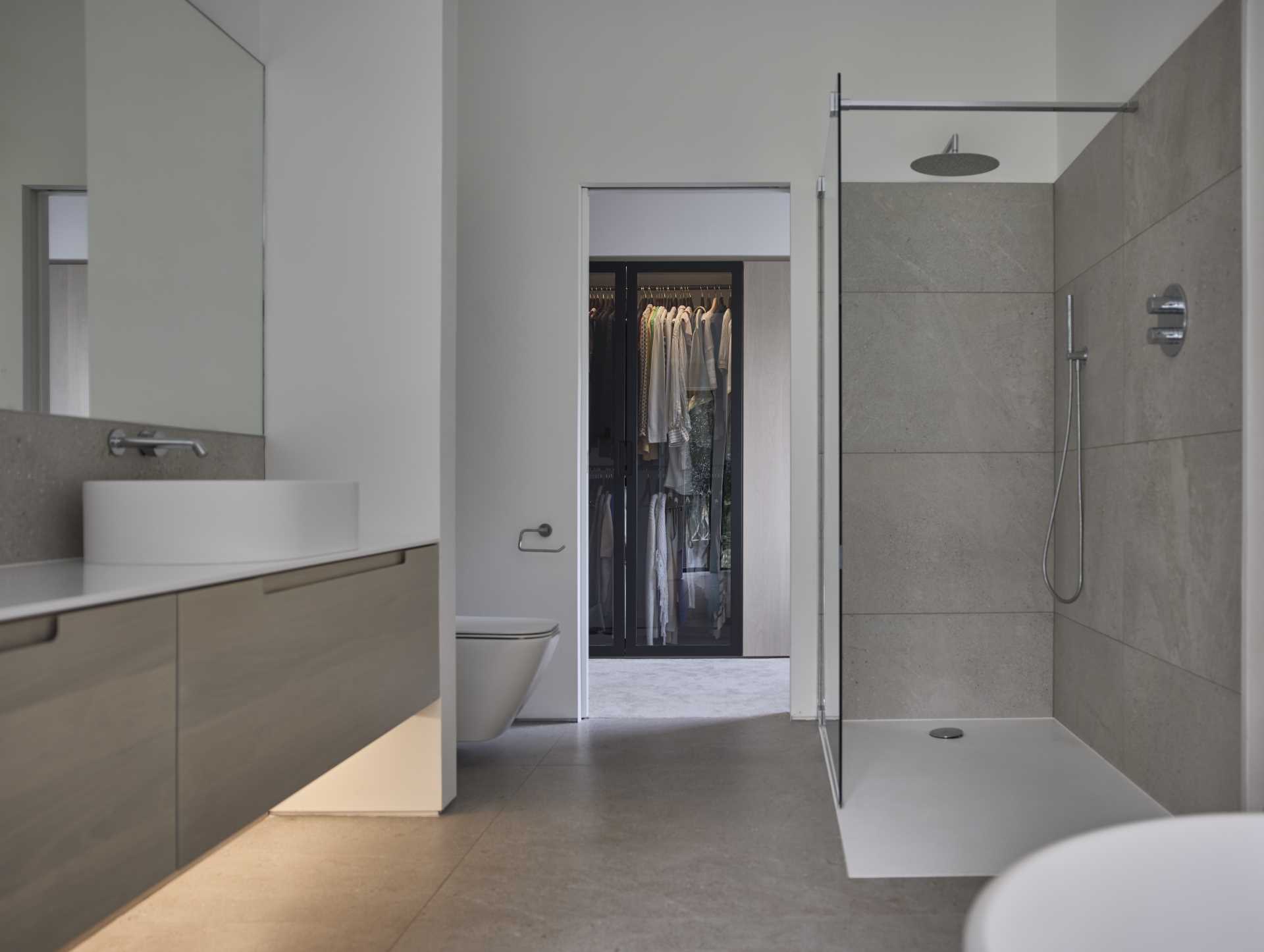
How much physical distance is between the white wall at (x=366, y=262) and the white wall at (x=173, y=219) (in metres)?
0.09

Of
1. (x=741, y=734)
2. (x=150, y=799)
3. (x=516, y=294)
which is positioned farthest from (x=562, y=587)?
(x=150, y=799)

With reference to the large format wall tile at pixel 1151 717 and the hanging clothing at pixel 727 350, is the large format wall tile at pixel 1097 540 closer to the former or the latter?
the large format wall tile at pixel 1151 717

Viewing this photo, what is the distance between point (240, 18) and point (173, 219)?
673 millimetres

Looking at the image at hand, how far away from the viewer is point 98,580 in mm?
1458

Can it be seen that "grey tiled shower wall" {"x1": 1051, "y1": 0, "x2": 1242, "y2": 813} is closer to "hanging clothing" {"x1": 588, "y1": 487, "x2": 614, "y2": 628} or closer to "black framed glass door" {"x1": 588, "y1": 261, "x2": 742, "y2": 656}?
"black framed glass door" {"x1": 588, "y1": 261, "x2": 742, "y2": 656}

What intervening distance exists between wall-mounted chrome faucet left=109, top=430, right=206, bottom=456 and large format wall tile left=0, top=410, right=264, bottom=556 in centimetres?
1

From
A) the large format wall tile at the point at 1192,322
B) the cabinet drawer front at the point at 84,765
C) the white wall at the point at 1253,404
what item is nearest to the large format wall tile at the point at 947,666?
the large format wall tile at the point at 1192,322

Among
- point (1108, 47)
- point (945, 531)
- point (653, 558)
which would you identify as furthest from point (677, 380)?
point (1108, 47)

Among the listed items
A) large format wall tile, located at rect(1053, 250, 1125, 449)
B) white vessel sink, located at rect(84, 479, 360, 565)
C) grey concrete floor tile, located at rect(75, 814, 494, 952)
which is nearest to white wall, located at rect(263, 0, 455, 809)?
grey concrete floor tile, located at rect(75, 814, 494, 952)

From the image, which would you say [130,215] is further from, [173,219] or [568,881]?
[568,881]

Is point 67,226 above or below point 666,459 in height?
above

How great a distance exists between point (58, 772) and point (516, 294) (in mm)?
2818

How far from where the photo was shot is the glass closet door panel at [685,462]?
4.97m

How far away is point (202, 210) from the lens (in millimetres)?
2473
